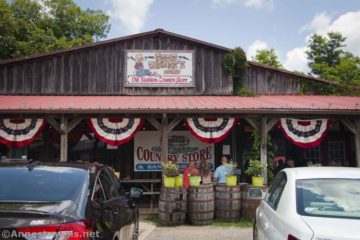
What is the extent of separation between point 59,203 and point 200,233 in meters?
6.02

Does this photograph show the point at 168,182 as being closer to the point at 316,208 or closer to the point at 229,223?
the point at 229,223

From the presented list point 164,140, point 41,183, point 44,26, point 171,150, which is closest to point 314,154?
point 171,150

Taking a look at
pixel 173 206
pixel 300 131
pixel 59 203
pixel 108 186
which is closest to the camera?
pixel 59 203

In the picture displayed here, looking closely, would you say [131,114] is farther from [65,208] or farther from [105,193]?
[65,208]

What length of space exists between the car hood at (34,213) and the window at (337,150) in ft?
45.4

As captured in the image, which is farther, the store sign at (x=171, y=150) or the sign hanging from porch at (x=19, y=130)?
the store sign at (x=171, y=150)

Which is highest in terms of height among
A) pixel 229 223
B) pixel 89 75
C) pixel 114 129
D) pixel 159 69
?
pixel 159 69

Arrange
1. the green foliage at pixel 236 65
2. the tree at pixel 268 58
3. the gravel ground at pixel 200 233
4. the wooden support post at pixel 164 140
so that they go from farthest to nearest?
the tree at pixel 268 58
the green foliage at pixel 236 65
the wooden support post at pixel 164 140
the gravel ground at pixel 200 233

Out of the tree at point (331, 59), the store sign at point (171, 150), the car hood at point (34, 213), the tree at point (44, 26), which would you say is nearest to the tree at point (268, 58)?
the tree at point (331, 59)

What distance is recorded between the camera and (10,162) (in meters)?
4.70

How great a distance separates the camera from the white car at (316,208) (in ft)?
10.8

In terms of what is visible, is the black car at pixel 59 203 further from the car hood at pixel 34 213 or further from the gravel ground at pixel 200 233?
the gravel ground at pixel 200 233

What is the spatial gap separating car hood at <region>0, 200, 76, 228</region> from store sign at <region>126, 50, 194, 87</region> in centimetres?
1223

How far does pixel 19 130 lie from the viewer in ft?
38.4
